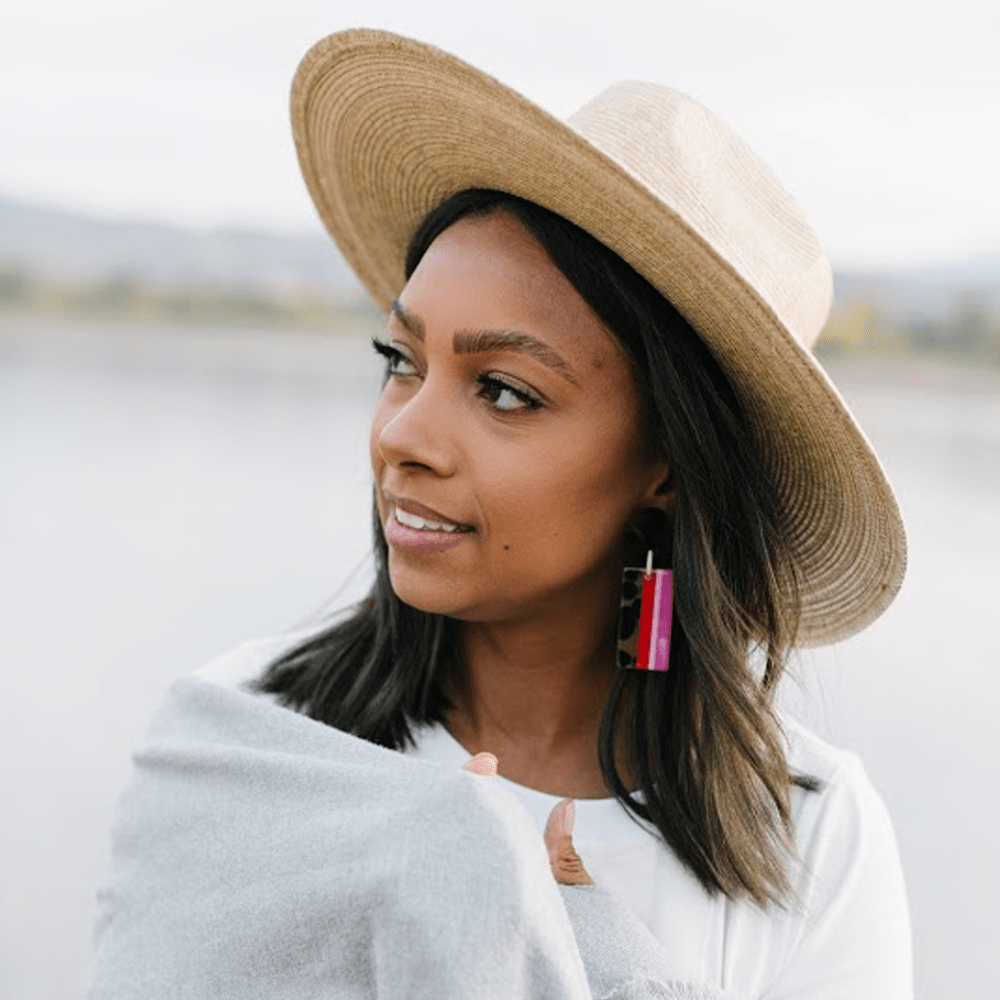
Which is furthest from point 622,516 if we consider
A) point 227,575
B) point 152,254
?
point 152,254

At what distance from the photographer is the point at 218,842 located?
140 centimetres

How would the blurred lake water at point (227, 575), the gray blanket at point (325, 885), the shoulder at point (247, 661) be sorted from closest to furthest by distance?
the gray blanket at point (325, 885), the shoulder at point (247, 661), the blurred lake water at point (227, 575)

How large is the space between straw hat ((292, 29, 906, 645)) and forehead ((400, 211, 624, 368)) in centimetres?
5

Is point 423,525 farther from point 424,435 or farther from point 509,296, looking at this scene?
point 509,296

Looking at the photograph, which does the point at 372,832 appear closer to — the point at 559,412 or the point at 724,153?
the point at 559,412

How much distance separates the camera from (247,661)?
1.76 m

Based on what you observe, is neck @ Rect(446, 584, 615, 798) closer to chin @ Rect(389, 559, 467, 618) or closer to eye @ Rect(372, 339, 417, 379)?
chin @ Rect(389, 559, 467, 618)

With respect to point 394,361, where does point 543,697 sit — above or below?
below

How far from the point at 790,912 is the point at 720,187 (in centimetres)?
68

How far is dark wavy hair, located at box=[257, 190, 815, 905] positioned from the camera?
4.86 feet

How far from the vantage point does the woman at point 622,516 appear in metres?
1.42

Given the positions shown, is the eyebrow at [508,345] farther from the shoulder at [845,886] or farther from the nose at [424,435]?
the shoulder at [845,886]

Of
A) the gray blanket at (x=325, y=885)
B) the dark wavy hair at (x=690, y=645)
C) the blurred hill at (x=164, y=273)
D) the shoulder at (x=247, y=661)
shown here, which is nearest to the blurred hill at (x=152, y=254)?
the blurred hill at (x=164, y=273)

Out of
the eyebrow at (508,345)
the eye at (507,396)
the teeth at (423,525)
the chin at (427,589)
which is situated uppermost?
the eyebrow at (508,345)
